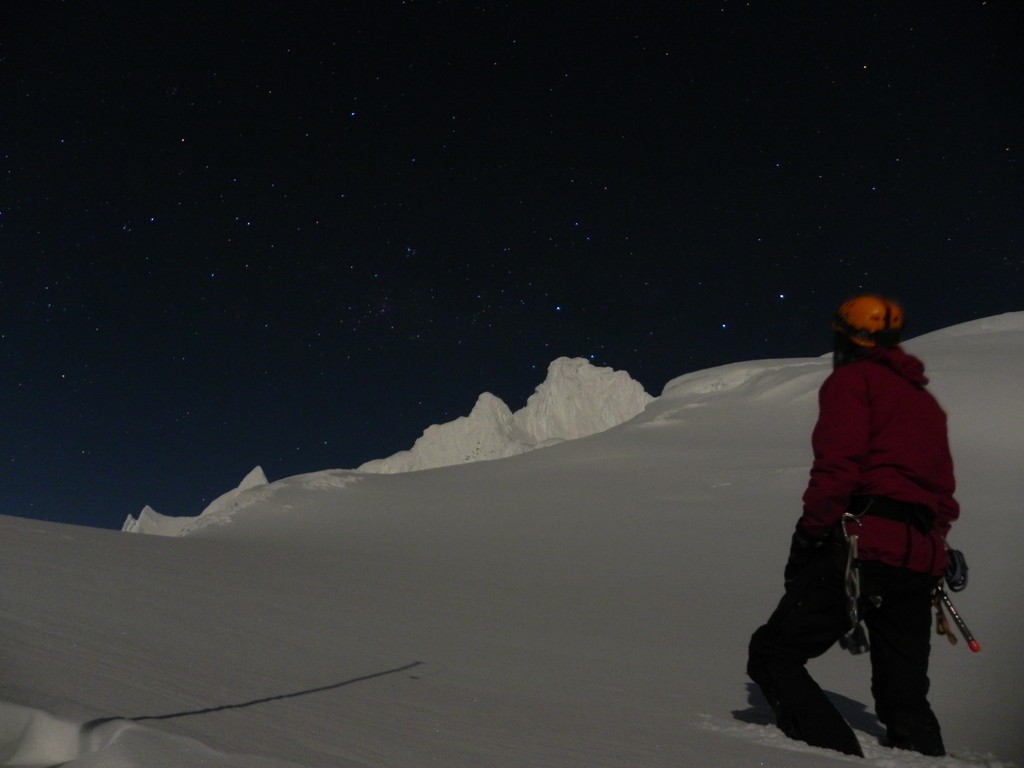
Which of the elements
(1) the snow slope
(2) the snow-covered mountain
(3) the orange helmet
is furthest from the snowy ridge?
(3) the orange helmet

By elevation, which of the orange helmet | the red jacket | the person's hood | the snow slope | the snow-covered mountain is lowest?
the snow slope

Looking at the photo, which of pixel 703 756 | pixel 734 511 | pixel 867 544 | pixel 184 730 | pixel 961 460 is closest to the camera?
pixel 184 730

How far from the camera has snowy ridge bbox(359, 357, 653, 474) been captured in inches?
5217

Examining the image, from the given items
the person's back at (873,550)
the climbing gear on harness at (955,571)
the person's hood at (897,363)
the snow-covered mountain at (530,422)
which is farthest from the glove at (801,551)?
the snow-covered mountain at (530,422)

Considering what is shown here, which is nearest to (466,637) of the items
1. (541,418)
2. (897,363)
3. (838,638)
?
(838,638)

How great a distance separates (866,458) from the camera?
2.74 m

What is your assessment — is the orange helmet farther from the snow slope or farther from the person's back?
the snow slope

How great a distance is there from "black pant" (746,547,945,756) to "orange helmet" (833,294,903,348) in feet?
2.89

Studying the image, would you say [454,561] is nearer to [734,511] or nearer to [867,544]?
[734,511]

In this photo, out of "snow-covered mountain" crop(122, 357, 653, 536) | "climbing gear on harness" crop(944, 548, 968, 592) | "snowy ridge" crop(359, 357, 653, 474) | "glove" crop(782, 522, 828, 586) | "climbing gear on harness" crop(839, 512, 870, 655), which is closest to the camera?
"climbing gear on harness" crop(839, 512, 870, 655)

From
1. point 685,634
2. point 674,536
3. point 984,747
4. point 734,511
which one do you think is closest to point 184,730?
point 984,747

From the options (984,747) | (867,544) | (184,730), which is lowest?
(984,747)

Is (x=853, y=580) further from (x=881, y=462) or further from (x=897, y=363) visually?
(x=897, y=363)

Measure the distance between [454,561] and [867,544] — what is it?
7622 mm
